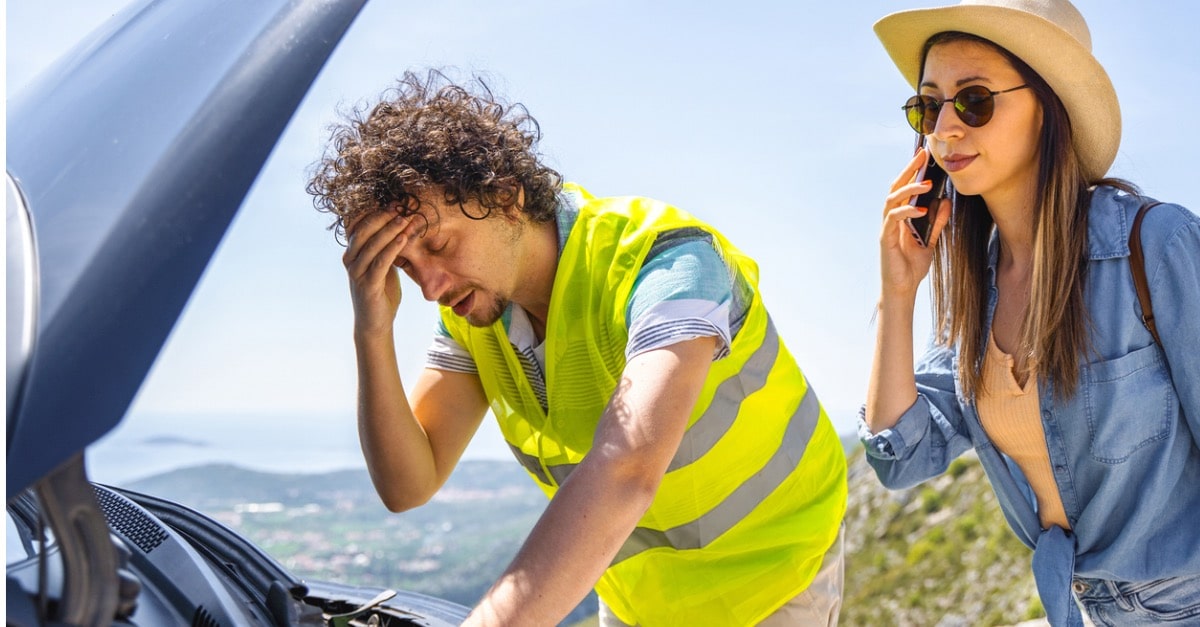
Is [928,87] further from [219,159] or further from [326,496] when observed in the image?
[326,496]

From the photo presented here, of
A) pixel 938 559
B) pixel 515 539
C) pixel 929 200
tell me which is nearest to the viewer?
pixel 929 200

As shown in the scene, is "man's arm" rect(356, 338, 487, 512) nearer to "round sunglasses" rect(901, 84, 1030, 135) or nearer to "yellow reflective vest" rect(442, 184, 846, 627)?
"yellow reflective vest" rect(442, 184, 846, 627)

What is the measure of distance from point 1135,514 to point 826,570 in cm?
64

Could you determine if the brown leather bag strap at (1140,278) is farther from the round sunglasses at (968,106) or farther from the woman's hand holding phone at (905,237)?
the woman's hand holding phone at (905,237)

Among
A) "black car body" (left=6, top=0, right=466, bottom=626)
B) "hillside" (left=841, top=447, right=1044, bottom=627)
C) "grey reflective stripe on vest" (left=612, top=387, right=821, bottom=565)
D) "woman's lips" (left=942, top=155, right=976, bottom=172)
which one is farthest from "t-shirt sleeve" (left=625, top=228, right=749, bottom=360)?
"hillside" (left=841, top=447, right=1044, bottom=627)

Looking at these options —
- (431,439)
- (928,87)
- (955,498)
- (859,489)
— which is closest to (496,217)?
(431,439)

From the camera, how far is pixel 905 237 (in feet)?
8.17

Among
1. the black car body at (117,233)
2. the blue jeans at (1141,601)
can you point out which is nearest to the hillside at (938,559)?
the blue jeans at (1141,601)

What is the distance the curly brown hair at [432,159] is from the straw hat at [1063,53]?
918 millimetres

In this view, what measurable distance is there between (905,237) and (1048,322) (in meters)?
0.41

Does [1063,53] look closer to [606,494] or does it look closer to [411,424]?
[606,494]

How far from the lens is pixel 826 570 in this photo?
248 centimetres

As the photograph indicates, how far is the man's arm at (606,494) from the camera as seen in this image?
1487 millimetres

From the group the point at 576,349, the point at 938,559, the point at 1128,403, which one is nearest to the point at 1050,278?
the point at 1128,403
